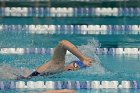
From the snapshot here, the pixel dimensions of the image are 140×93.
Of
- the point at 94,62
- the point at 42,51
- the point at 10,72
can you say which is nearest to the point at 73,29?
the point at 42,51

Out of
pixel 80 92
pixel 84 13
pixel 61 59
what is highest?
pixel 84 13

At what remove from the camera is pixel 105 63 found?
620 cm

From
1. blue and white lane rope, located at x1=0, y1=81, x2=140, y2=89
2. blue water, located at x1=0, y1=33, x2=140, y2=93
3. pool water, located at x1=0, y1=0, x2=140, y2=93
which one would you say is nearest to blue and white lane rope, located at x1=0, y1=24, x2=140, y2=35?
pool water, located at x1=0, y1=0, x2=140, y2=93

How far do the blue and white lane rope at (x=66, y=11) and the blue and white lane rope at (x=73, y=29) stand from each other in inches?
40.0

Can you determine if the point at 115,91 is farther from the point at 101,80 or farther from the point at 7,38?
the point at 7,38

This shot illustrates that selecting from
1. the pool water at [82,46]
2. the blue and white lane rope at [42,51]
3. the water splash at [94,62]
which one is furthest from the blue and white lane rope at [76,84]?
the blue and white lane rope at [42,51]

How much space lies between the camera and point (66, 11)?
30.1ft

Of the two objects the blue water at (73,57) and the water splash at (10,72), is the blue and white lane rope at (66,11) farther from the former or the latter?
the water splash at (10,72)

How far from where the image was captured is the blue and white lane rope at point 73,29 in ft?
25.9

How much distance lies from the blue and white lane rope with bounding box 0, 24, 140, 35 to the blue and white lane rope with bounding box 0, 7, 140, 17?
1.02 metres

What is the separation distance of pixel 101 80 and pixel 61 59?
1.72 feet

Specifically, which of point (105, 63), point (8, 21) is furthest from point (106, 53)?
point (8, 21)

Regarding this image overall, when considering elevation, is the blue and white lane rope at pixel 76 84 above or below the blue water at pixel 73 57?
below

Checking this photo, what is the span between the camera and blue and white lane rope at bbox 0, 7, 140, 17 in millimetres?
9031
